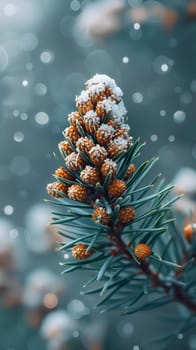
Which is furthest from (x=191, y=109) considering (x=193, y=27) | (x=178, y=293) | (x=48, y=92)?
(x=178, y=293)

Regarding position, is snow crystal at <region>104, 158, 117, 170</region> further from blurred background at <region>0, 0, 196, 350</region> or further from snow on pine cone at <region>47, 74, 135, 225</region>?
blurred background at <region>0, 0, 196, 350</region>

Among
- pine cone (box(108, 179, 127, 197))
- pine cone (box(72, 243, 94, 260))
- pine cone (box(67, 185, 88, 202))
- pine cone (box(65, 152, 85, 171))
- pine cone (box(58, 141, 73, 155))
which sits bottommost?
pine cone (box(72, 243, 94, 260))

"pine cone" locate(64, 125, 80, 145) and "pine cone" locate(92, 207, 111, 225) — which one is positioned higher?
"pine cone" locate(64, 125, 80, 145)

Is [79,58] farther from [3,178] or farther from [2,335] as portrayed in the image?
[2,335]

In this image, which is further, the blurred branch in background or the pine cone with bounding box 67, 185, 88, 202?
the blurred branch in background

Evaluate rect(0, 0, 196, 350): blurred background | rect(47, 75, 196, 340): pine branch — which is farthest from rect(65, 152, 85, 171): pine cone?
rect(0, 0, 196, 350): blurred background

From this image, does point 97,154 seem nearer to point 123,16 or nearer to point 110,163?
point 110,163

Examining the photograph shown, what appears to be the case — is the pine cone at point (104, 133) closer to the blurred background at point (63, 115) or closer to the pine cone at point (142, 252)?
the pine cone at point (142, 252)

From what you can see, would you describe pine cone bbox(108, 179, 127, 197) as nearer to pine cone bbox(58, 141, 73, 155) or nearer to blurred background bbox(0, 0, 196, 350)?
pine cone bbox(58, 141, 73, 155)

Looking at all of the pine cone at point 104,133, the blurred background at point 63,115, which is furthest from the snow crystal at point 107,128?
the blurred background at point 63,115
